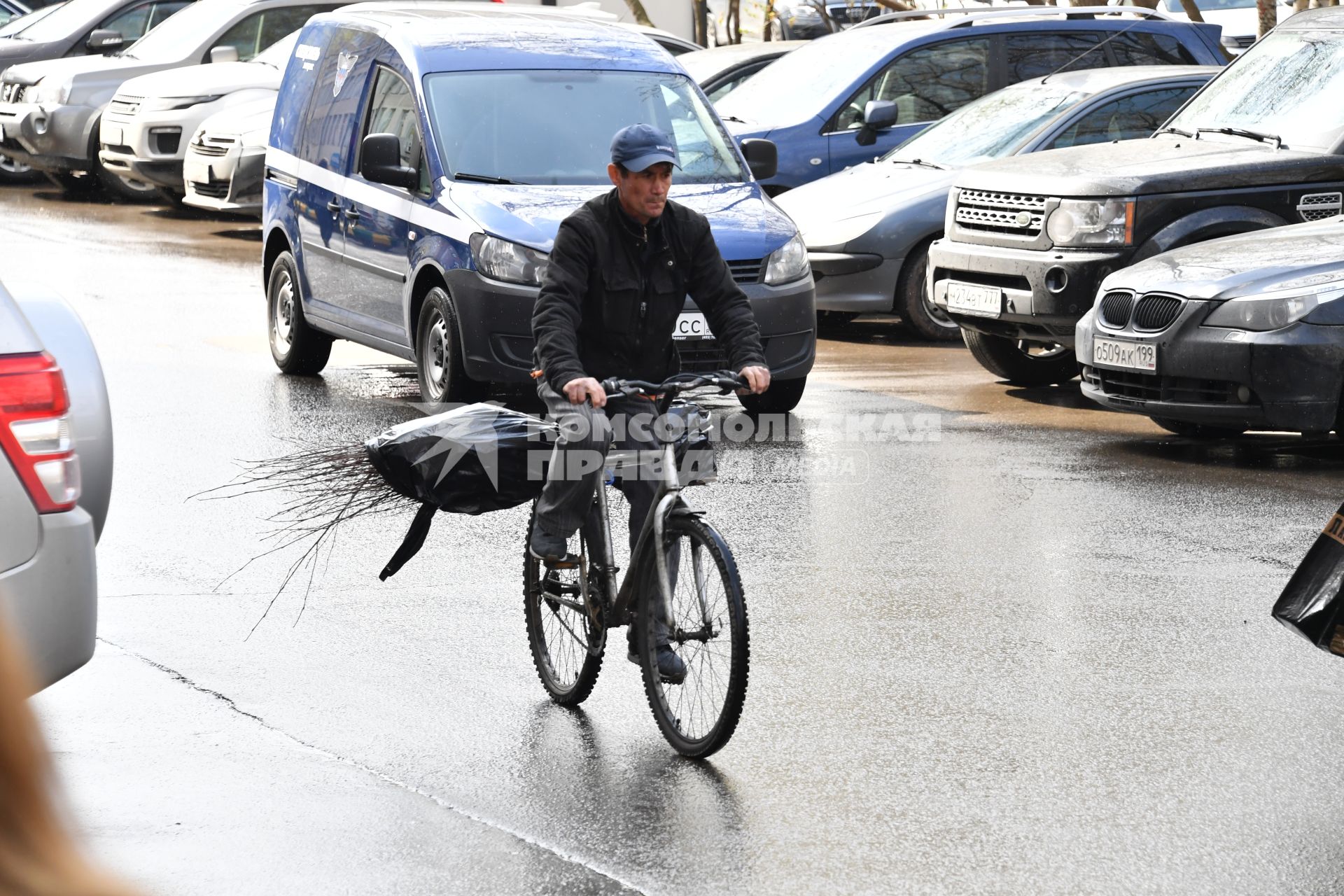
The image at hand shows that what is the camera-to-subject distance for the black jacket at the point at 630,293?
5422 mm

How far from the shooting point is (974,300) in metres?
11.7

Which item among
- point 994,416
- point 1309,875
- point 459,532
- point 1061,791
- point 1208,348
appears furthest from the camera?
point 994,416

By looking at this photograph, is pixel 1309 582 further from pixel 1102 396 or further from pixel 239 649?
pixel 1102 396

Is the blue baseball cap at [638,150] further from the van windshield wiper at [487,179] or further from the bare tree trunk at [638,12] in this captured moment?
the bare tree trunk at [638,12]

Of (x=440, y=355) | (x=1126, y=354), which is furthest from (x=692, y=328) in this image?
(x=1126, y=354)

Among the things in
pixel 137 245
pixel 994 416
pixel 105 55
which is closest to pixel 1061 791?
pixel 994 416

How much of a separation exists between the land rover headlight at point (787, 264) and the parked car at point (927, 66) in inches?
216

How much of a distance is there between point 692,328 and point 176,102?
12.0m

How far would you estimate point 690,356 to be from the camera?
10.1m

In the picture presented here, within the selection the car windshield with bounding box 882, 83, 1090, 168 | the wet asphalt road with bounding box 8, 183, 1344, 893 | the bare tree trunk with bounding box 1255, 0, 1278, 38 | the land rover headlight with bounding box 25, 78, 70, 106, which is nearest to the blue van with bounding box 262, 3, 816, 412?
the wet asphalt road with bounding box 8, 183, 1344, 893

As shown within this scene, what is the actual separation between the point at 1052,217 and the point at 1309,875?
24.6 feet

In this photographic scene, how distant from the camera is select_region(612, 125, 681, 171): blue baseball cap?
5.31 m

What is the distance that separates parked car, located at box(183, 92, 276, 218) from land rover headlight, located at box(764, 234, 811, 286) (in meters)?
8.93

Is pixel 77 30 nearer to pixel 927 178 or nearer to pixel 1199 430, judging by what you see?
pixel 927 178
